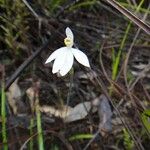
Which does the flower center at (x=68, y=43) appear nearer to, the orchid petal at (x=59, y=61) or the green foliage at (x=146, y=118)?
the orchid petal at (x=59, y=61)

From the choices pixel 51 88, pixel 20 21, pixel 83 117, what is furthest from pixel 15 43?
pixel 83 117

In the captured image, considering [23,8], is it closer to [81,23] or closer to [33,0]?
[33,0]

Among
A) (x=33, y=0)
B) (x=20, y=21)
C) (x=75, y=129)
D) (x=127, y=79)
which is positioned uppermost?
(x=33, y=0)

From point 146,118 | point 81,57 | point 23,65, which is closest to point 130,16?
point 81,57

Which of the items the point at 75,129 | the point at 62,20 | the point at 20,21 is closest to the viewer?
the point at 75,129

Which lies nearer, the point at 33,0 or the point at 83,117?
the point at 83,117

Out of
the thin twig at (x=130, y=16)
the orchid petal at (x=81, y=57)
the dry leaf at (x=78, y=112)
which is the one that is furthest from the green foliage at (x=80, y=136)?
the thin twig at (x=130, y=16)

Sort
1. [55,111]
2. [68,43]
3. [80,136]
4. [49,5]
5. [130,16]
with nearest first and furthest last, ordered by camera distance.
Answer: [130,16] → [68,43] → [80,136] → [55,111] → [49,5]

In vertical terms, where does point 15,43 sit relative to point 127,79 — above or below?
above

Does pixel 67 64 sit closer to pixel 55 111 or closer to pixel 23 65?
pixel 23 65
